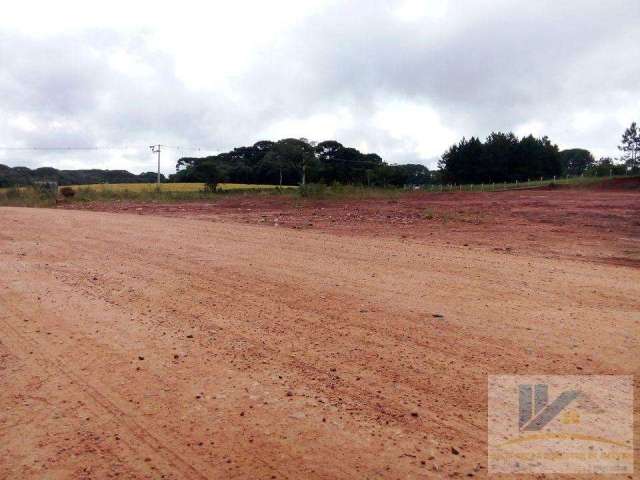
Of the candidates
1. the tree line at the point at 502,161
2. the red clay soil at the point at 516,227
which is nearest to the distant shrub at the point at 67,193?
the red clay soil at the point at 516,227

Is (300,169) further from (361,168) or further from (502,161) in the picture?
(502,161)

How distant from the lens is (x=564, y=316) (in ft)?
16.7

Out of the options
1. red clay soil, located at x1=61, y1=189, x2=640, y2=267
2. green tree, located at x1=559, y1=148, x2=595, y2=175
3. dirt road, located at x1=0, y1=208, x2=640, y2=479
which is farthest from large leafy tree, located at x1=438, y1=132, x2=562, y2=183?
dirt road, located at x1=0, y1=208, x2=640, y2=479

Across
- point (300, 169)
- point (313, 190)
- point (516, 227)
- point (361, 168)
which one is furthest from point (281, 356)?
point (361, 168)

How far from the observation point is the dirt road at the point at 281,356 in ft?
9.36

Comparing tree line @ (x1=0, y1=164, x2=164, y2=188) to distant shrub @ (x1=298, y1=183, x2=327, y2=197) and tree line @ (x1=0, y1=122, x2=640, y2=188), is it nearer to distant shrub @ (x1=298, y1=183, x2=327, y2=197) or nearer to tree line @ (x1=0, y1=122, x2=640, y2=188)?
tree line @ (x1=0, y1=122, x2=640, y2=188)

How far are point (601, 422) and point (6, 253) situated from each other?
28.8 feet

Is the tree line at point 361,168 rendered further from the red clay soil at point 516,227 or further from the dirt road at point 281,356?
the dirt road at point 281,356

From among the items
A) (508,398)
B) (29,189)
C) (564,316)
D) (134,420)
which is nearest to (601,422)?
(508,398)

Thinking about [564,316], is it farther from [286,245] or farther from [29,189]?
[29,189]

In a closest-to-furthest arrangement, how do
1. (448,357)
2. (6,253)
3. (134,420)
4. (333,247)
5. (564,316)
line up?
(134,420) < (448,357) < (564,316) < (6,253) < (333,247)

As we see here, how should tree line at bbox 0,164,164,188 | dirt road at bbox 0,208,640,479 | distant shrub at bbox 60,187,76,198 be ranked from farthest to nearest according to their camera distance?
tree line at bbox 0,164,164,188 < distant shrub at bbox 60,187,76,198 < dirt road at bbox 0,208,640,479

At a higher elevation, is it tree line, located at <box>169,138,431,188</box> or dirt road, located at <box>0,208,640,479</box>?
tree line, located at <box>169,138,431,188</box>

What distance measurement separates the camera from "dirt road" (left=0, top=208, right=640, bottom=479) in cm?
285
